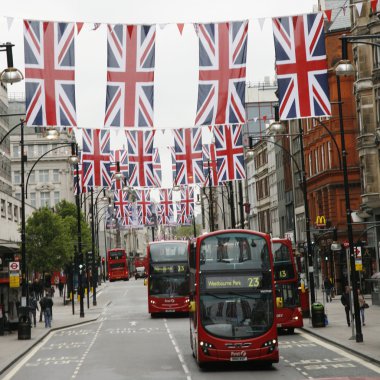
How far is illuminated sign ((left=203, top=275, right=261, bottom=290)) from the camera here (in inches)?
1046

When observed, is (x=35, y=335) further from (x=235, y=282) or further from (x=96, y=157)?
(x=235, y=282)

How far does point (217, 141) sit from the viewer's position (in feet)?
159

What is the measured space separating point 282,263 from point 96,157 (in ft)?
50.6

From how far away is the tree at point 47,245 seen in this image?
79.8 m

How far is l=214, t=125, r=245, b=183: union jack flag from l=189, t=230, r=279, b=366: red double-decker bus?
21095 millimetres

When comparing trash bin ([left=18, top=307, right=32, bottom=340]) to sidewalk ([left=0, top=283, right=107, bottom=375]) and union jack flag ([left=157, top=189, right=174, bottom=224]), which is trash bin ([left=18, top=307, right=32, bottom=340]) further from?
union jack flag ([left=157, top=189, right=174, bottom=224])

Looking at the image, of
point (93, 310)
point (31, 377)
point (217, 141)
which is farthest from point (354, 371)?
point (93, 310)

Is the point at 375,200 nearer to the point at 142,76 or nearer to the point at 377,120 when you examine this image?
Result: the point at 377,120

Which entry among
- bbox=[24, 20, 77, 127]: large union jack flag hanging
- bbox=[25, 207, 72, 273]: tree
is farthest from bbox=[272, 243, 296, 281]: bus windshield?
bbox=[25, 207, 72, 273]: tree

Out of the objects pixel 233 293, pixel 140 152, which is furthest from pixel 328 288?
pixel 233 293

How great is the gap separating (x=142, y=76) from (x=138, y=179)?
20.9 m

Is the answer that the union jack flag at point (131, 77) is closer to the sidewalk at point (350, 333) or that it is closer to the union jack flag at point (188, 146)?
the sidewalk at point (350, 333)

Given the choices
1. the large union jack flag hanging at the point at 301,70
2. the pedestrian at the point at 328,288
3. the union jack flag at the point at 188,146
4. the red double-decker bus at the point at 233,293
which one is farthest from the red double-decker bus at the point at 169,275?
the red double-decker bus at the point at 233,293

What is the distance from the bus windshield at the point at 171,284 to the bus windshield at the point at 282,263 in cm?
1356
